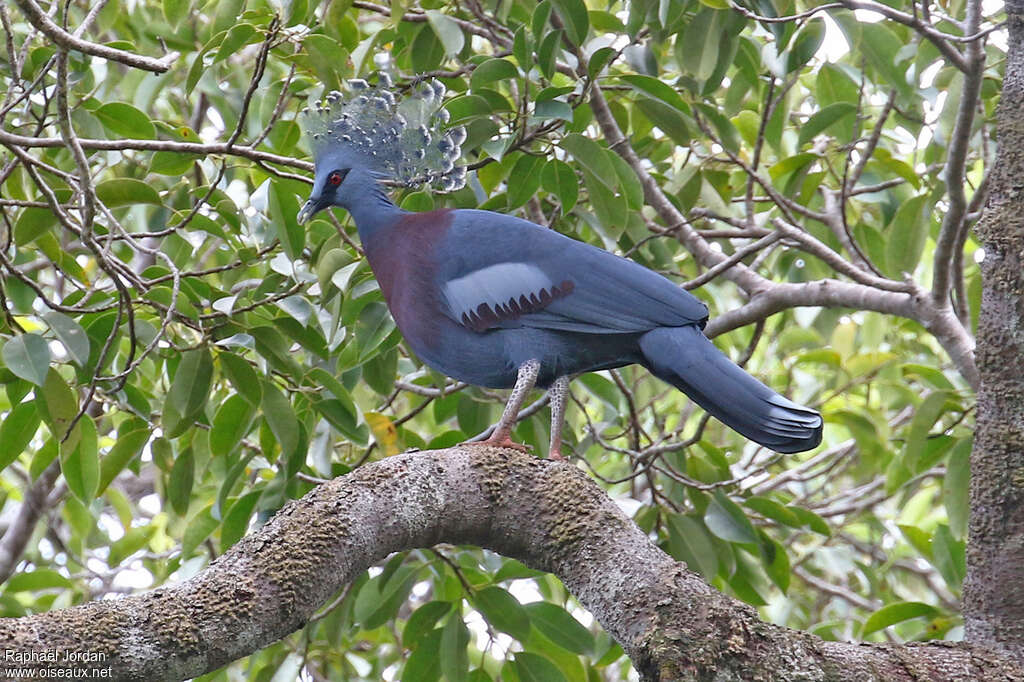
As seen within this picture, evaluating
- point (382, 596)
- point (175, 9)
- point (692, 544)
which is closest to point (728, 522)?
point (692, 544)

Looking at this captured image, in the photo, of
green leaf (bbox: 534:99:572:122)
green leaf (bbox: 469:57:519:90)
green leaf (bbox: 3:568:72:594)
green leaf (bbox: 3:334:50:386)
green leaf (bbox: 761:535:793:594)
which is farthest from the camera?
green leaf (bbox: 3:568:72:594)

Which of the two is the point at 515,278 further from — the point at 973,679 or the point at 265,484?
the point at 973,679

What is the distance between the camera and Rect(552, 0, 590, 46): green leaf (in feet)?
12.2

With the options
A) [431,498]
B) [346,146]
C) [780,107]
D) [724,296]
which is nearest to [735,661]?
[431,498]

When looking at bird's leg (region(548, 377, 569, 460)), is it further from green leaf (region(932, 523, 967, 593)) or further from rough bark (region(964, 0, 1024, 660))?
green leaf (region(932, 523, 967, 593))

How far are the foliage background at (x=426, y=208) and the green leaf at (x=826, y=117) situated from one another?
0.02 metres

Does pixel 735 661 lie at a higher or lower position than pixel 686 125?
lower

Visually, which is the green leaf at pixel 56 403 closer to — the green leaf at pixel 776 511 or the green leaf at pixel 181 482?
the green leaf at pixel 181 482

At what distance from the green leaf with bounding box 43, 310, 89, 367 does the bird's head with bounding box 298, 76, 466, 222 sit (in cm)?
81

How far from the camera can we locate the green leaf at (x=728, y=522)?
4.01 m

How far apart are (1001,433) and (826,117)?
1.95 metres

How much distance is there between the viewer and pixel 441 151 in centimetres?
384

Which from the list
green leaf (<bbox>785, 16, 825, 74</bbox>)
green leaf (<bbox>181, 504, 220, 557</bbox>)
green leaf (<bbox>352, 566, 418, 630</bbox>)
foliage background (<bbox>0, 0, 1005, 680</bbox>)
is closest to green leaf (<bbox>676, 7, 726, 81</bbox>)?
foliage background (<bbox>0, 0, 1005, 680</bbox>)

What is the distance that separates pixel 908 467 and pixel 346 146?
2430 mm
